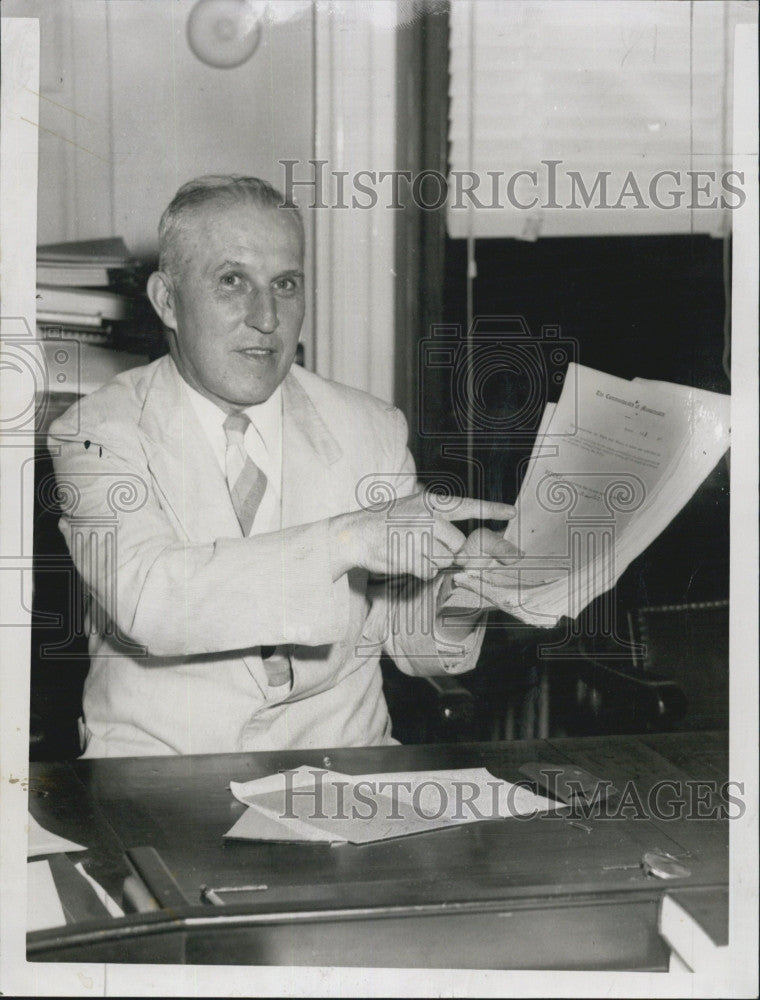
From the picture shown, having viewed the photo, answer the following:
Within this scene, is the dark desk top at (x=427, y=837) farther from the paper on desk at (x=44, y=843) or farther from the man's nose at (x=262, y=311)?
the man's nose at (x=262, y=311)

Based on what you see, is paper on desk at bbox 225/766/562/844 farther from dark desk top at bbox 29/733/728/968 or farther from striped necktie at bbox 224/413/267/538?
striped necktie at bbox 224/413/267/538

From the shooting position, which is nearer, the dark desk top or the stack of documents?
the dark desk top

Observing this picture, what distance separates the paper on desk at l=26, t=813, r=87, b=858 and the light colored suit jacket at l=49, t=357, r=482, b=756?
22 centimetres

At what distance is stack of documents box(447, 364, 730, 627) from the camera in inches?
55.1

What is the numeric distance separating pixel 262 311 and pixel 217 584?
1.35ft

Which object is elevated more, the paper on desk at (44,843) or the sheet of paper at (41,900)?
the paper on desk at (44,843)

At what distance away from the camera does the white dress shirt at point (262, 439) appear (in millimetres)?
1475

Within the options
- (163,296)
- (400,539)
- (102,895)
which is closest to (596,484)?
(400,539)

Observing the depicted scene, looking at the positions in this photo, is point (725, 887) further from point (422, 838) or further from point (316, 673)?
point (316, 673)

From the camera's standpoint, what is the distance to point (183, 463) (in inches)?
58.1

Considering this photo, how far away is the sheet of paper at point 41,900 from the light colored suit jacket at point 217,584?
0.89 ft

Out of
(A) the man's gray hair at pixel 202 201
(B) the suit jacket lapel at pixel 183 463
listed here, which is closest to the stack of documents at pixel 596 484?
(B) the suit jacket lapel at pixel 183 463

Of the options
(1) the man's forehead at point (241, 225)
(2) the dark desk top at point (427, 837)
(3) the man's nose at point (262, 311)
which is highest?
(1) the man's forehead at point (241, 225)

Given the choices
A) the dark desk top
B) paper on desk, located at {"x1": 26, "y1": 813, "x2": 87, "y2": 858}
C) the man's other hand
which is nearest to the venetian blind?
the man's other hand
